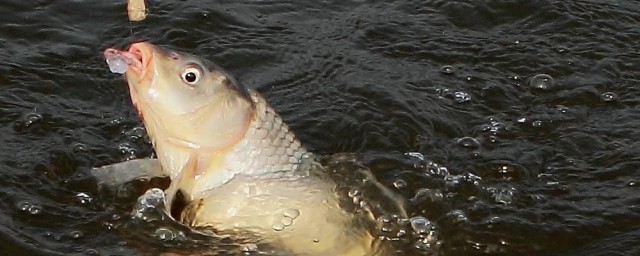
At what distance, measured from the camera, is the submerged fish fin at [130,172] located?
488 centimetres

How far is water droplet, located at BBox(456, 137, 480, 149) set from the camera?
5309 millimetres

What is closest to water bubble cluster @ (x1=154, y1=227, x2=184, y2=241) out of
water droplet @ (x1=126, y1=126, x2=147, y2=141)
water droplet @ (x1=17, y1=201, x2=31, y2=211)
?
water droplet @ (x1=17, y1=201, x2=31, y2=211)

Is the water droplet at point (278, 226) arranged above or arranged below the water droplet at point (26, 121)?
below

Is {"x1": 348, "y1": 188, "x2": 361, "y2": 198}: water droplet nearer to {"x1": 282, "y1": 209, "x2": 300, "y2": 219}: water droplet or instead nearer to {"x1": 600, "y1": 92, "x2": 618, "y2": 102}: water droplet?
{"x1": 282, "y1": 209, "x2": 300, "y2": 219}: water droplet

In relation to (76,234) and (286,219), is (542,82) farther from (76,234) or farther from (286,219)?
(76,234)

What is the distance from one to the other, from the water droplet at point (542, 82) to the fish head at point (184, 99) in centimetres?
165

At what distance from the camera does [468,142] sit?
5.34m

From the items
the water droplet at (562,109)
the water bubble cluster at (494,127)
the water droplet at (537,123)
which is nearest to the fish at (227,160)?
the water bubble cluster at (494,127)

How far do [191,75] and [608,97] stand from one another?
2040 mm

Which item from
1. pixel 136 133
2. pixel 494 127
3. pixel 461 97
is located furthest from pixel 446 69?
pixel 136 133

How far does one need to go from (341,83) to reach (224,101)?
125 cm

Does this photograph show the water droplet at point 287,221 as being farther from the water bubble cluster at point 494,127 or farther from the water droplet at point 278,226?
the water bubble cluster at point 494,127

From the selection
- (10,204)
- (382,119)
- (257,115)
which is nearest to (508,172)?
(382,119)

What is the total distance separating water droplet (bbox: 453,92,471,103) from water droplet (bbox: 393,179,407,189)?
78cm
